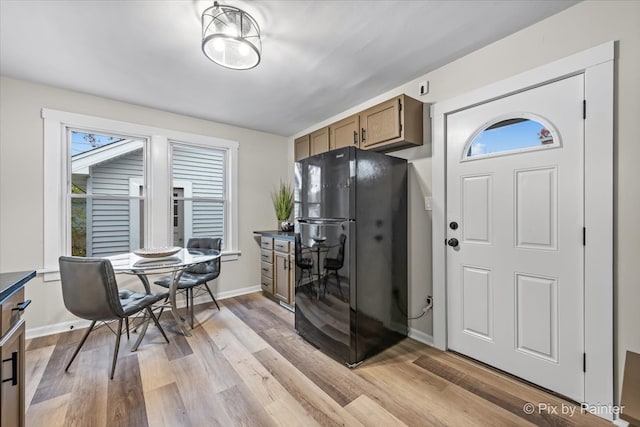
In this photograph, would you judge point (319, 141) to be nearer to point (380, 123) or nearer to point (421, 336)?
point (380, 123)

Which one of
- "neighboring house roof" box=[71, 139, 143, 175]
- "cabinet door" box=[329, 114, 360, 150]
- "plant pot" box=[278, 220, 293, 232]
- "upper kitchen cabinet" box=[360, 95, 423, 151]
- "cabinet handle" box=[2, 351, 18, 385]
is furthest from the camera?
"plant pot" box=[278, 220, 293, 232]

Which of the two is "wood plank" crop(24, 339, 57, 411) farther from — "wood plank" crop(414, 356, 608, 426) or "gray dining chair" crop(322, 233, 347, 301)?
"wood plank" crop(414, 356, 608, 426)

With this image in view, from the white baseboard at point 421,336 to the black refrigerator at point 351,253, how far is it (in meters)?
0.12

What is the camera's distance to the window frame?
103 inches

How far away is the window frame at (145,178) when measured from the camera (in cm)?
262

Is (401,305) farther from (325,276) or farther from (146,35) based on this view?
(146,35)

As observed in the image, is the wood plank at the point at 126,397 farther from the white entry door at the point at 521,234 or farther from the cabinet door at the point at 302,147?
the cabinet door at the point at 302,147

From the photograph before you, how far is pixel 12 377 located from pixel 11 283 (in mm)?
384

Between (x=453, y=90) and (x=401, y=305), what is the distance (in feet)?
6.50

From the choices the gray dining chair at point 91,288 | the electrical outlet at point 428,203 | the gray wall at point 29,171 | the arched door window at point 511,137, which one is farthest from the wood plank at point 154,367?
the arched door window at point 511,137

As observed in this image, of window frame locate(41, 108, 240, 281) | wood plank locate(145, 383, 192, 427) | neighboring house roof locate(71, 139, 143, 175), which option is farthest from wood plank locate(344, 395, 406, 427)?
neighboring house roof locate(71, 139, 143, 175)

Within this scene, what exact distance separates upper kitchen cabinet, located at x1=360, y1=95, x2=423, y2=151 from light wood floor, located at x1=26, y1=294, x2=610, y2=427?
187cm

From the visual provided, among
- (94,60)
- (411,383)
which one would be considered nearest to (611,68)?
(411,383)

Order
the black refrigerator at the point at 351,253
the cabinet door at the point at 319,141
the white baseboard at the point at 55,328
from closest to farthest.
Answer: the black refrigerator at the point at 351,253 → the white baseboard at the point at 55,328 → the cabinet door at the point at 319,141
